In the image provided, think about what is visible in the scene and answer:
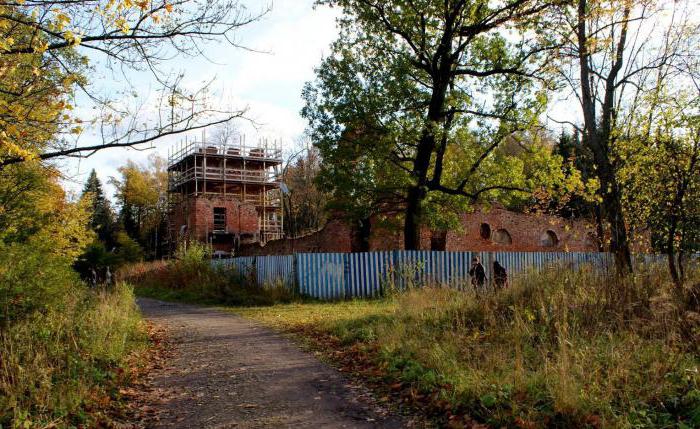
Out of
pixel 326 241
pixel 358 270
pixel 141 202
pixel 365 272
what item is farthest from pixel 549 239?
pixel 141 202

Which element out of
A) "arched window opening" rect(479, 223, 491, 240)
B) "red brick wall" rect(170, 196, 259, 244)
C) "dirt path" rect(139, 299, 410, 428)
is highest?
"red brick wall" rect(170, 196, 259, 244)

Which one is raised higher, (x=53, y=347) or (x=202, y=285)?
(x=53, y=347)

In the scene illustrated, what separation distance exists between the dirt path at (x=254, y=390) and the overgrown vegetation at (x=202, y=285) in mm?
7685

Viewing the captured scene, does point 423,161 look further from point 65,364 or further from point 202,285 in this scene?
point 65,364

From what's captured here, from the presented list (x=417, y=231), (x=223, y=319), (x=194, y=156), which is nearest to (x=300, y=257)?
(x=417, y=231)

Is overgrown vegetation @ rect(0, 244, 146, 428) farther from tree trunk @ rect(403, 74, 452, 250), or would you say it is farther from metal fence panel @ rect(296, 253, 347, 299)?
tree trunk @ rect(403, 74, 452, 250)

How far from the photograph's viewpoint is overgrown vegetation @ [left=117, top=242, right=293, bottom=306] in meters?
17.4

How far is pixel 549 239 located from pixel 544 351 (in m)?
31.7

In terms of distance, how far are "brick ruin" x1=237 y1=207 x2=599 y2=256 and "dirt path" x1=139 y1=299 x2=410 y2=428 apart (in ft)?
52.9

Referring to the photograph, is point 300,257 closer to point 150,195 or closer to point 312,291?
point 312,291

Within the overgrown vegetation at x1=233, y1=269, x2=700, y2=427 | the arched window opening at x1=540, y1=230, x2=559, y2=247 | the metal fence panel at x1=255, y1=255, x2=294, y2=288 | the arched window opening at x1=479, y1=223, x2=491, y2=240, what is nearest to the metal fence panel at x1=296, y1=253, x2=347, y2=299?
the metal fence panel at x1=255, y1=255, x2=294, y2=288

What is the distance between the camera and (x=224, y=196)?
43.0 meters

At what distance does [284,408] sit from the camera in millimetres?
5355

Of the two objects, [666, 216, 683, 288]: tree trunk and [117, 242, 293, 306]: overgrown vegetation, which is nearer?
[666, 216, 683, 288]: tree trunk
